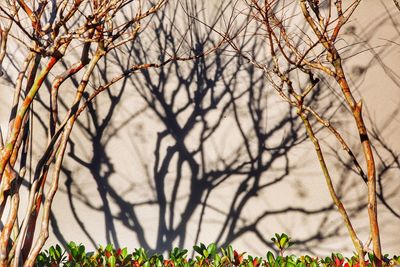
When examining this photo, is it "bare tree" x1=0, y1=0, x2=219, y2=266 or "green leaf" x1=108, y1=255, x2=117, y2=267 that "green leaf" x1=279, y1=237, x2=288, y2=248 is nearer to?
"green leaf" x1=108, y1=255, x2=117, y2=267

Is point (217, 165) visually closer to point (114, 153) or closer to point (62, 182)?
point (114, 153)

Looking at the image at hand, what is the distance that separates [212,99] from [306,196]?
1.38m

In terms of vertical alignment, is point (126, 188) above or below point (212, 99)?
below

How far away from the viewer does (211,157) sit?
5.46m

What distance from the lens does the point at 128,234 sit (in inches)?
214

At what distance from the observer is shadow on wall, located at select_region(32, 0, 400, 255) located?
5426mm

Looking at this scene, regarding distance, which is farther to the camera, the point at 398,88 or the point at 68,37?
the point at 398,88

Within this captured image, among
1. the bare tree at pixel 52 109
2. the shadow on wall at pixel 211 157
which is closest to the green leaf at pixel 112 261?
the bare tree at pixel 52 109

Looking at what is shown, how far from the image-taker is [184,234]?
547 centimetres

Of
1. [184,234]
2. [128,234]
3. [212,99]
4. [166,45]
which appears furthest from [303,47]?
[128,234]

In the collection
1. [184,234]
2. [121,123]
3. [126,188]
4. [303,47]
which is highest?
[303,47]

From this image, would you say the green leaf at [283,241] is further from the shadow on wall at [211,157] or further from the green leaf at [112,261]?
the green leaf at [112,261]

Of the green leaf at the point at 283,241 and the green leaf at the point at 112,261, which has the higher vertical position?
the green leaf at the point at 283,241

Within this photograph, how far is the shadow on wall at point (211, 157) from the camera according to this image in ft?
17.8
